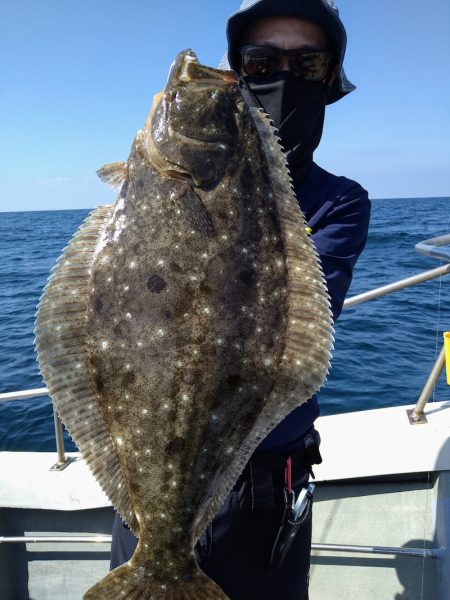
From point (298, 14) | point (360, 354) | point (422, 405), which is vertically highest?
point (298, 14)

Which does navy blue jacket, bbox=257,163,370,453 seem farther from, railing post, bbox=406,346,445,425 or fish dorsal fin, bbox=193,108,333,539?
railing post, bbox=406,346,445,425

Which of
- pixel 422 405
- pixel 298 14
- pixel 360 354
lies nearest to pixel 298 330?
pixel 298 14

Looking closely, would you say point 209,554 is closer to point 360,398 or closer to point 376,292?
point 376,292

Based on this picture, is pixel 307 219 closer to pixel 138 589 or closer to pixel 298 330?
pixel 298 330

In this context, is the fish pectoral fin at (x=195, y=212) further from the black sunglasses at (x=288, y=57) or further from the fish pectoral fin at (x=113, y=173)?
the black sunglasses at (x=288, y=57)

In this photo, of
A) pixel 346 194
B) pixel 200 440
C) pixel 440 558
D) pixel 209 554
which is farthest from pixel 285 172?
pixel 440 558

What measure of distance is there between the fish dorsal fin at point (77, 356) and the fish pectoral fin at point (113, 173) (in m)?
0.11

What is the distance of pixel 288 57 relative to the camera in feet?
6.76

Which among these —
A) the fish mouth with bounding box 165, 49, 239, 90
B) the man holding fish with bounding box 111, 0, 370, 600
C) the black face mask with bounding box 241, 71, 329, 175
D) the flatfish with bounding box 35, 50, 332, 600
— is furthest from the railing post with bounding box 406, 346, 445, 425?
the fish mouth with bounding box 165, 49, 239, 90

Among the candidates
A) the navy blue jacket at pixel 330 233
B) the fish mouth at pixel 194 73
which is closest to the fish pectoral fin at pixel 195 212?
the fish mouth at pixel 194 73

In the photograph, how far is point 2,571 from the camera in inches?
149

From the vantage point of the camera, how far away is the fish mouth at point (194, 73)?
1.75m

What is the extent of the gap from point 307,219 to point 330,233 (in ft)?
0.62

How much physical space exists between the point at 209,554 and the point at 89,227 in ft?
4.78
